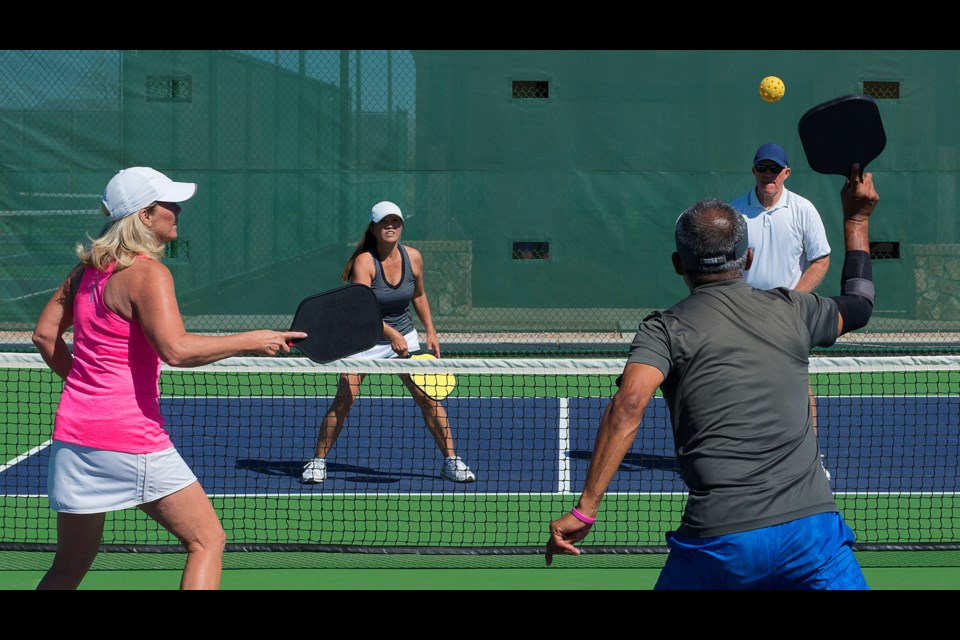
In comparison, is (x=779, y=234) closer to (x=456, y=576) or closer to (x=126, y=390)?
(x=456, y=576)

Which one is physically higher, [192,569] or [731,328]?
[731,328]

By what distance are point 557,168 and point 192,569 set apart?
9.45m

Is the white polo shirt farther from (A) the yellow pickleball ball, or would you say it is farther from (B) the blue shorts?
(A) the yellow pickleball ball

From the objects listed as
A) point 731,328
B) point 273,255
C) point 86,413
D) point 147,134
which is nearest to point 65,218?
point 147,134

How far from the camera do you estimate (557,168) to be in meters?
12.8

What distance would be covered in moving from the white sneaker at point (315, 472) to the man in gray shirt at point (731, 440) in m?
3.84

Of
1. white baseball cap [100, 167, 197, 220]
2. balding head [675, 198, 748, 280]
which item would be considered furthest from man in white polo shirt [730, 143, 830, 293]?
white baseball cap [100, 167, 197, 220]

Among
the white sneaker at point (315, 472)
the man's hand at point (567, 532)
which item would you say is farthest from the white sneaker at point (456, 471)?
the man's hand at point (567, 532)

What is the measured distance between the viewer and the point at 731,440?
120 inches

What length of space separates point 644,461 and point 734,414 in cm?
459

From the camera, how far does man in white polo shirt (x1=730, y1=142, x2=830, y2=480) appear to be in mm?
6570

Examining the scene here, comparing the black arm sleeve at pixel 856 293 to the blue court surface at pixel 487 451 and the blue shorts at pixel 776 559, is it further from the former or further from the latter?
the blue court surface at pixel 487 451

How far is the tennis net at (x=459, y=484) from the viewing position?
5531 millimetres

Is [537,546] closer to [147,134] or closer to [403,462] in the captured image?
[403,462]
